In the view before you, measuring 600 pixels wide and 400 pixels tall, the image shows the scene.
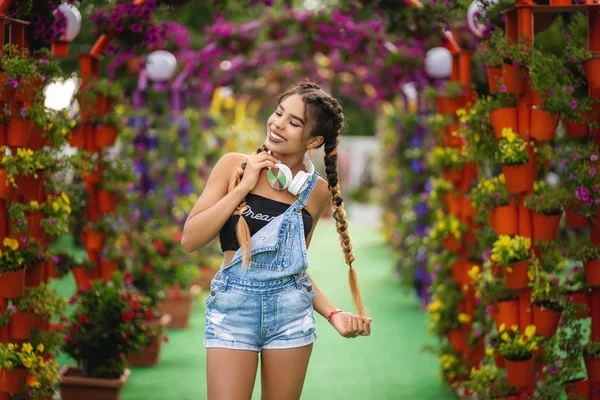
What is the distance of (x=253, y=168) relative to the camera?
2.65 m

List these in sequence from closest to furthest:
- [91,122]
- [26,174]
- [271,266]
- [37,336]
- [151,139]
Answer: [271,266] → [26,174] → [37,336] → [91,122] → [151,139]

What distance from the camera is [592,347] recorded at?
12.4 ft

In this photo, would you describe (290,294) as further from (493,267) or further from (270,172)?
(493,267)

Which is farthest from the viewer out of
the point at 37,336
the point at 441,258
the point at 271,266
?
the point at 441,258

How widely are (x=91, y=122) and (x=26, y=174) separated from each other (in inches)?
62.0

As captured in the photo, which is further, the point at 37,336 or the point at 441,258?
the point at 441,258

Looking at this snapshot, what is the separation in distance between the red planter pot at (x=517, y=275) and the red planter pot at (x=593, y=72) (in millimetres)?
825

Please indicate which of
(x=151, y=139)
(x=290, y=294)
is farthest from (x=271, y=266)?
(x=151, y=139)

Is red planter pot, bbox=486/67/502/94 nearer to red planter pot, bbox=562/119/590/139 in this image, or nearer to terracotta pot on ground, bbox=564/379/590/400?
red planter pot, bbox=562/119/590/139

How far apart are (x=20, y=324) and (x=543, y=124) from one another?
2.47m

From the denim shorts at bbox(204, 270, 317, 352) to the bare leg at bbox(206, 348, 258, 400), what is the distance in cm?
2

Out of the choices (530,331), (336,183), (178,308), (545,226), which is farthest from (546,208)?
(178,308)

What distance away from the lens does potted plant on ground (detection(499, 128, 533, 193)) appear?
3.82 metres

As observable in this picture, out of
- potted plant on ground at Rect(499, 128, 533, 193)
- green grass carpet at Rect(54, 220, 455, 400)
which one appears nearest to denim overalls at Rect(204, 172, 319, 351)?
potted plant on ground at Rect(499, 128, 533, 193)
